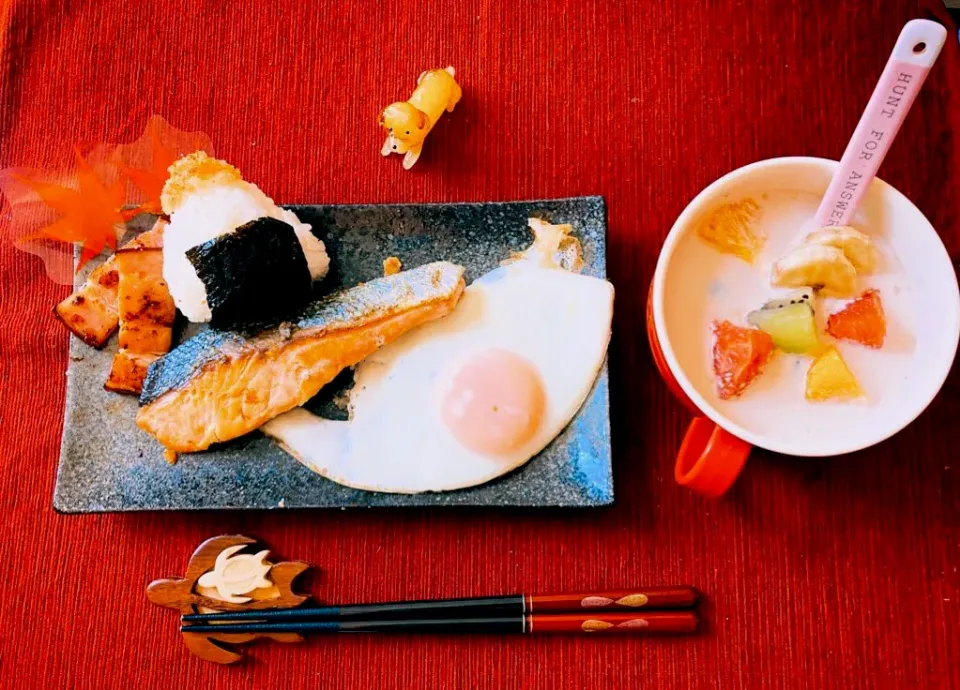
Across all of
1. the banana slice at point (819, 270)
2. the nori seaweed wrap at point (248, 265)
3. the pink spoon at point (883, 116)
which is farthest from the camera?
the nori seaweed wrap at point (248, 265)

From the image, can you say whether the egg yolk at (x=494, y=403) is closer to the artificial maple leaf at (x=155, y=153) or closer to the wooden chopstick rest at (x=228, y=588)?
the wooden chopstick rest at (x=228, y=588)

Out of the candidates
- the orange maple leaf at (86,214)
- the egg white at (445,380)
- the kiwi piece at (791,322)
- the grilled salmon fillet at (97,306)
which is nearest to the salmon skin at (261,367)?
the egg white at (445,380)

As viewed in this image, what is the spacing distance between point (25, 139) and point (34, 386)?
1.76 ft

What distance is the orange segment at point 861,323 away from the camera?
123cm

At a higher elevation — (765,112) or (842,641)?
(765,112)

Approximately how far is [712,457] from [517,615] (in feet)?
1.49

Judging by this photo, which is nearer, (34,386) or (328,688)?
(328,688)

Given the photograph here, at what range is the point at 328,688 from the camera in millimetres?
1428

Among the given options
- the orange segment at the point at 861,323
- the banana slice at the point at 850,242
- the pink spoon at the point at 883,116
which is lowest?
the orange segment at the point at 861,323

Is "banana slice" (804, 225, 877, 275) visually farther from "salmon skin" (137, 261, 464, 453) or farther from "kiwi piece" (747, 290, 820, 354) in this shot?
"salmon skin" (137, 261, 464, 453)

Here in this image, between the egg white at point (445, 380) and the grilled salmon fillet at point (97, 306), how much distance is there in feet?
1.25

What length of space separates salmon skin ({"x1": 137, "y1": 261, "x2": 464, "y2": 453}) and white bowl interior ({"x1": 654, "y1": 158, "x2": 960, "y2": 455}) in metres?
0.43

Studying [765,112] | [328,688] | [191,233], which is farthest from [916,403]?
[191,233]

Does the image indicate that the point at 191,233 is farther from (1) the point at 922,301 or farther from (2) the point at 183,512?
(1) the point at 922,301
